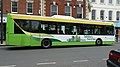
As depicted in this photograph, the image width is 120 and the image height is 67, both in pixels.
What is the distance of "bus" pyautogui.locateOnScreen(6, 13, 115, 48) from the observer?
19.2m

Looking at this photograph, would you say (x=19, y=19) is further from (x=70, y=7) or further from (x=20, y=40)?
(x=70, y=7)

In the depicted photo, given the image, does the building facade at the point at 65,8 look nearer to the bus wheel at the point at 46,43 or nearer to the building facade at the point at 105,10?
the building facade at the point at 105,10

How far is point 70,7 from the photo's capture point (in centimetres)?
3584

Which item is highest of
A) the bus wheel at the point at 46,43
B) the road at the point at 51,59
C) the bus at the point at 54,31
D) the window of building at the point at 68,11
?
the window of building at the point at 68,11

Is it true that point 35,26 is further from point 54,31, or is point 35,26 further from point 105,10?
point 105,10

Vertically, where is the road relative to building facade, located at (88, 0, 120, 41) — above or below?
below

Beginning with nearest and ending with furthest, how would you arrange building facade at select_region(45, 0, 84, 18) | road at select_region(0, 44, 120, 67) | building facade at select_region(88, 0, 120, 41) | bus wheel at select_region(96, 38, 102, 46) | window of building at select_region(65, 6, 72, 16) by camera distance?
1. road at select_region(0, 44, 120, 67)
2. bus wheel at select_region(96, 38, 102, 46)
3. building facade at select_region(45, 0, 84, 18)
4. window of building at select_region(65, 6, 72, 16)
5. building facade at select_region(88, 0, 120, 41)

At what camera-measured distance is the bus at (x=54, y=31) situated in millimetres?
19188

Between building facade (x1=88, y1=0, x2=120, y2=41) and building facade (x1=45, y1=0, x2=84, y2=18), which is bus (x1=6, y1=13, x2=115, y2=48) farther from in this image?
building facade (x1=88, y1=0, x2=120, y2=41)

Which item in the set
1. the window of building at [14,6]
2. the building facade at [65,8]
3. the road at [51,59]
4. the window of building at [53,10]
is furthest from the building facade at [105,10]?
the road at [51,59]

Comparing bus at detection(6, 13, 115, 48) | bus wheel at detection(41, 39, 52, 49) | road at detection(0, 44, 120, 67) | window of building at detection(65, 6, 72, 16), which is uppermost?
window of building at detection(65, 6, 72, 16)

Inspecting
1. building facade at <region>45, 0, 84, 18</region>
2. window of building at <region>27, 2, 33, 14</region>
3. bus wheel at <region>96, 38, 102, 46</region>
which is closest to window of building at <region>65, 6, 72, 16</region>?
building facade at <region>45, 0, 84, 18</region>

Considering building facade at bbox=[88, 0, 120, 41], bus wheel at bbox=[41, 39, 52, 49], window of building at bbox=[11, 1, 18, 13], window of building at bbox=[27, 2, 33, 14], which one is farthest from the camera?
building facade at bbox=[88, 0, 120, 41]

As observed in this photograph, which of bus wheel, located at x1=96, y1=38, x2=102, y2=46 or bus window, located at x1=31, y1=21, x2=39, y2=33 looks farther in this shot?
bus wheel, located at x1=96, y1=38, x2=102, y2=46
